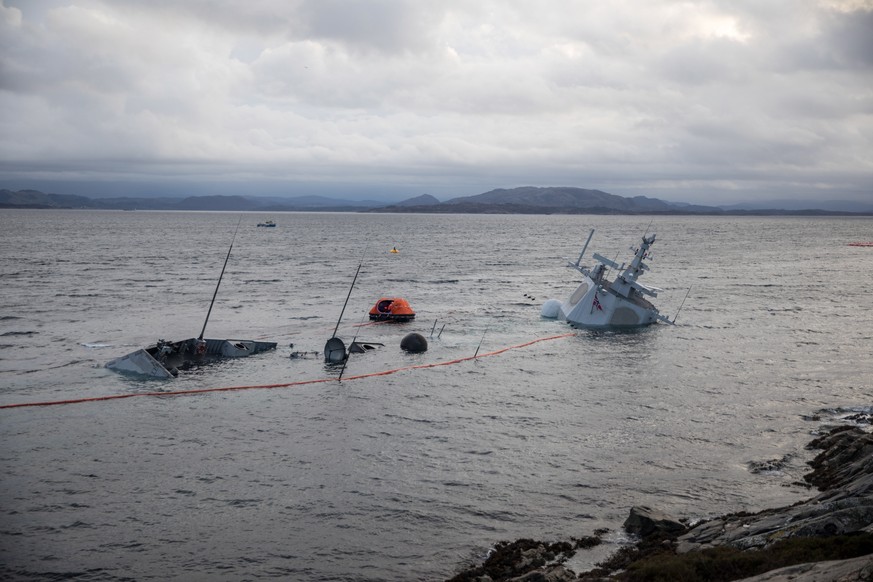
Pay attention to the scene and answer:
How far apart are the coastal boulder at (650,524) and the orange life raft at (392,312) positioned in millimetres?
35090

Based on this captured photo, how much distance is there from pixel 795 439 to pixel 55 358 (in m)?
36.8

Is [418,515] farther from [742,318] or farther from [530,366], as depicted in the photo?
[742,318]

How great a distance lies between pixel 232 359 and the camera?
39.7 m

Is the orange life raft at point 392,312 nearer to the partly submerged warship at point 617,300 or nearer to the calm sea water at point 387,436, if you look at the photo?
the calm sea water at point 387,436

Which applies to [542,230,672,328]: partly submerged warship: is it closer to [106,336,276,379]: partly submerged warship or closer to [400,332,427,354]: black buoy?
[400,332,427,354]: black buoy

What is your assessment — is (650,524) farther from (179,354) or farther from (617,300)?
(617,300)

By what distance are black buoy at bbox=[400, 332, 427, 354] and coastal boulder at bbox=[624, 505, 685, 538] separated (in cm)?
2365

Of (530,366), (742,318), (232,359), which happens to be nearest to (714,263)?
(742,318)

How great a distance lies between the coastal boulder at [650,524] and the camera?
18.5m

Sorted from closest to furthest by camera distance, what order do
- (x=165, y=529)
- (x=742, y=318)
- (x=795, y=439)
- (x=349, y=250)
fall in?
(x=165, y=529) < (x=795, y=439) < (x=742, y=318) < (x=349, y=250)

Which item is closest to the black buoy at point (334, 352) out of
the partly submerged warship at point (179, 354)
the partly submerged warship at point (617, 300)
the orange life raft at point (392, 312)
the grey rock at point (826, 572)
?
the partly submerged warship at point (179, 354)

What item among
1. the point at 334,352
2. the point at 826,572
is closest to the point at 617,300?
the point at 334,352

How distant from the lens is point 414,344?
4203cm

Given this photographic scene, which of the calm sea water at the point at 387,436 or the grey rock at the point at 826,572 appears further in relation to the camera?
the calm sea water at the point at 387,436
